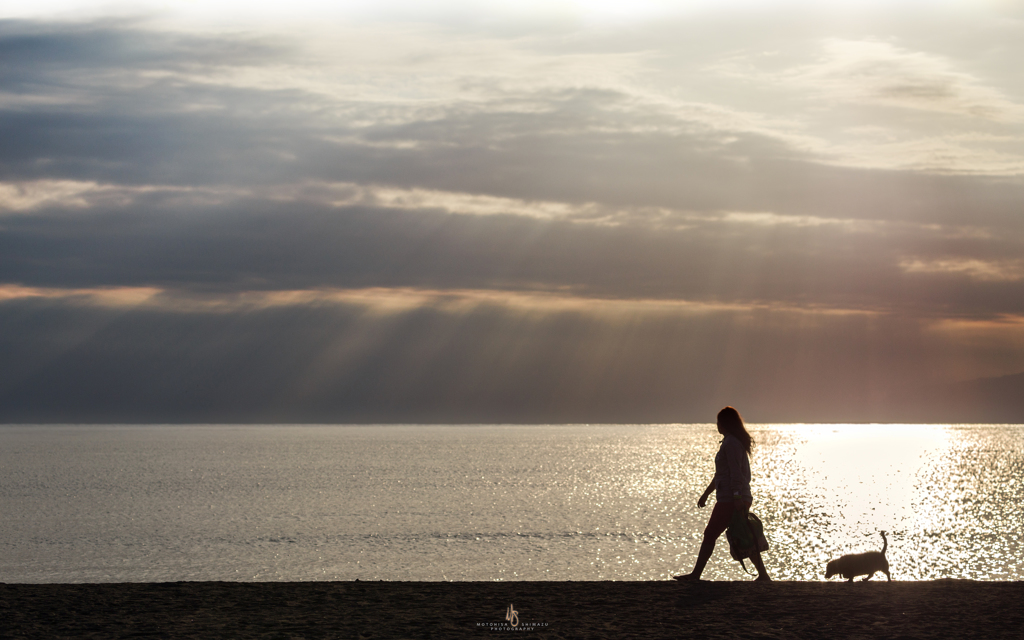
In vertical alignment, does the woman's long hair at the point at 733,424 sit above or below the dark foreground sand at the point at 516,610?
above

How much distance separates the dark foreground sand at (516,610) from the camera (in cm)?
1036

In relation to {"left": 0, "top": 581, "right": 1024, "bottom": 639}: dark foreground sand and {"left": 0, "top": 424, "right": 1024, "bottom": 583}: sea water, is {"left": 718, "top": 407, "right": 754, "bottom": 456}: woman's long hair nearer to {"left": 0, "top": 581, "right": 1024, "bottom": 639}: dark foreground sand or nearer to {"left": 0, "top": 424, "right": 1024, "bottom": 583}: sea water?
{"left": 0, "top": 581, "right": 1024, "bottom": 639}: dark foreground sand

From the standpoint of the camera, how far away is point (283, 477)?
10375 centimetres

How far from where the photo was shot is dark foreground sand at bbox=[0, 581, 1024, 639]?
10.4m

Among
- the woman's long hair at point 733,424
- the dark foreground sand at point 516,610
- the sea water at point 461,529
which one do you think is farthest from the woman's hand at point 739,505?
the sea water at point 461,529

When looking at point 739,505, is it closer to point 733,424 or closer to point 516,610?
point 733,424

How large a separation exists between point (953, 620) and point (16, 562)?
3715cm

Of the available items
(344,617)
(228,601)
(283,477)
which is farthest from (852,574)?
(283,477)

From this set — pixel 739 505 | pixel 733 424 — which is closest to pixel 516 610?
pixel 739 505

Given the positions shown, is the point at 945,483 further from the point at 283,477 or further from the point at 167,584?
the point at 167,584

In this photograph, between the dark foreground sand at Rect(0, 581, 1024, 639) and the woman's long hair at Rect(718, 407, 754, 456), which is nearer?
the dark foreground sand at Rect(0, 581, 1024, 639)

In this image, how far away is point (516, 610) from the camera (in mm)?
11406

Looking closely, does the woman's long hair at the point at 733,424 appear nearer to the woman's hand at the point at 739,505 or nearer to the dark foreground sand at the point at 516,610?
the woman's hand at the point at 739,505

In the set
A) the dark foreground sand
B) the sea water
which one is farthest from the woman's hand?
the sea water
